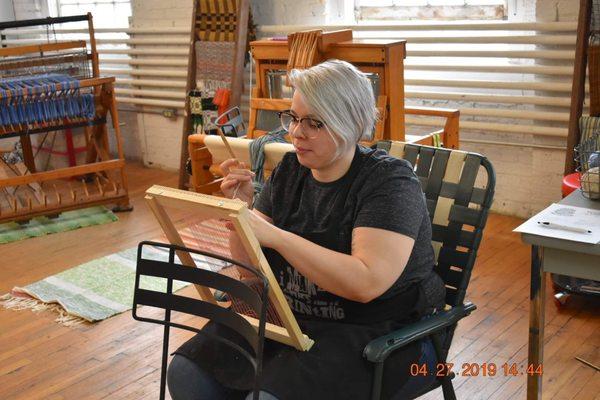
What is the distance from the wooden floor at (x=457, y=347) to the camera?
9.36 ft

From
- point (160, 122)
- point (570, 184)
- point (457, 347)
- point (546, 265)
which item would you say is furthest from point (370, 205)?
point (160, 122)

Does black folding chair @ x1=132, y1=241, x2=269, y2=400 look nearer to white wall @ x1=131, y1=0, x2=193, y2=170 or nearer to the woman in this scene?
the woman

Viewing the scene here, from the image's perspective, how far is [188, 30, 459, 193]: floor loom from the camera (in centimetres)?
361

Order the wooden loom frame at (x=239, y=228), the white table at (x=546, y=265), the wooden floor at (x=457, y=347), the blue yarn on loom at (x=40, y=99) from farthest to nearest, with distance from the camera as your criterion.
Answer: the blue yarn on loom at (x=40, y=99) < the wooden floor at (x=457, y=347) < the white table at (x=546, y=265) < the wooden loom frame at (x=239, y=228)

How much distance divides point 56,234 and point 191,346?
321 cm

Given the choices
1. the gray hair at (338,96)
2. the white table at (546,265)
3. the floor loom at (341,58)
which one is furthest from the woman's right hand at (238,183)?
the floor loom at (341,58)

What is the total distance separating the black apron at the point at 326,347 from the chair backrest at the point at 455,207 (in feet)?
0.68

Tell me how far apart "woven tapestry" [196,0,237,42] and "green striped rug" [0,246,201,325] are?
185 centimetres

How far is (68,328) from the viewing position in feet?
11.6

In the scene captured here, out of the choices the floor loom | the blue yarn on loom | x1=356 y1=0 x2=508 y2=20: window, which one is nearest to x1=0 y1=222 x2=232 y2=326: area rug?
the floor loom

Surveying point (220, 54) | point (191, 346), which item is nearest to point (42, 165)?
point (220, 54)

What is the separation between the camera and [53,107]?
4941mm

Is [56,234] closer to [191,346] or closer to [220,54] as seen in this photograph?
[220,54]

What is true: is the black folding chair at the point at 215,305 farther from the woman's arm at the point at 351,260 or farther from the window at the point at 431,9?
the window at the point at 431,9
